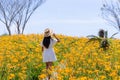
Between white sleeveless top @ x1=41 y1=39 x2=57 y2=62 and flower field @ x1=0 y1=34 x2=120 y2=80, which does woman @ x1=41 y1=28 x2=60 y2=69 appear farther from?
flower field @ x1=0 y1=34 x2=120 y2=80

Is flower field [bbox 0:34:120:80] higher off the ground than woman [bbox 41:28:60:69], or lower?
lower

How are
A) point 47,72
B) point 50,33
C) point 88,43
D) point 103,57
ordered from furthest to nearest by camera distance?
point 88,43 < point 103,57 < point 50,33 < point 47,72

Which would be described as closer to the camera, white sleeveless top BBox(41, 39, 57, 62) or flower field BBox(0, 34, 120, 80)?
flower field BBox(0, 34, 120, 80)

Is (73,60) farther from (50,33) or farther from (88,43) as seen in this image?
(88,43)

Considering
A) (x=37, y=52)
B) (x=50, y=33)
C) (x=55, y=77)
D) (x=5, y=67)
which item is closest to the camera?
(x=55, y=77)

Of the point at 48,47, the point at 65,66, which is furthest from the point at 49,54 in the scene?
the point at 65,66

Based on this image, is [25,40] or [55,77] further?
[25,40]

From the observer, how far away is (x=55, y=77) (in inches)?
398

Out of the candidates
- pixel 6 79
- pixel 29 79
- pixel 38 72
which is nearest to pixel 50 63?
pixel 38 72

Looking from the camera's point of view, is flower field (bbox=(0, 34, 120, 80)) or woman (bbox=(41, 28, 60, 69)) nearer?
flower field (bbox=(0, 34, 120, 80))

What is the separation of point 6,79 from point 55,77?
70.7 inches

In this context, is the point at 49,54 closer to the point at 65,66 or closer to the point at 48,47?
the point at 48,47

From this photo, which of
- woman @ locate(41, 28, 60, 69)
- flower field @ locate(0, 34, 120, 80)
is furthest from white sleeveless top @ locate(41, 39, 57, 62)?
flower field @ locate(0, 34, 120, 80)

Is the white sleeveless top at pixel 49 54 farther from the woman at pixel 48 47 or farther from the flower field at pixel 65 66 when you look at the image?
the flower field at pixel 65 66
